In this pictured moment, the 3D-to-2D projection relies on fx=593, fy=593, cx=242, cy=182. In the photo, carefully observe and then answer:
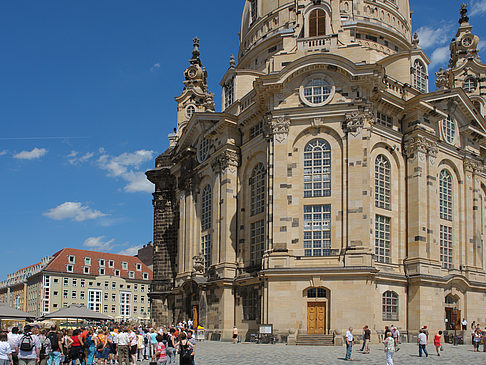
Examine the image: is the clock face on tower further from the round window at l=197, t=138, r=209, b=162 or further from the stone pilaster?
the round window at l=197, t=138, r=209, b=162

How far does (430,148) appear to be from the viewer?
4453cm

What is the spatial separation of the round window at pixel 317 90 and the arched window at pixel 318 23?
6.85 meters

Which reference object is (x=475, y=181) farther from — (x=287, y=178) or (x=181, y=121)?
(x=181, y=121)

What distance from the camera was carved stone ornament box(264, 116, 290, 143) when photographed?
137 ft

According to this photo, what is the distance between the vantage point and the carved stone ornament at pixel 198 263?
50844 mm

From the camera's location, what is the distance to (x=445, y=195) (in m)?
46.6

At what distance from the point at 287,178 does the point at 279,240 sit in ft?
14.4

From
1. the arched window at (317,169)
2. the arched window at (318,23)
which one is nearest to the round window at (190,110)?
the arched window at (318,23)

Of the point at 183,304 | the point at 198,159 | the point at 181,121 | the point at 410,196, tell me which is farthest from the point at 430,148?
the point at 181,121

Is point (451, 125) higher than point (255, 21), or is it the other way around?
point (255, 21)

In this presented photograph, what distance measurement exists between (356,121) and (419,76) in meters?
12.3

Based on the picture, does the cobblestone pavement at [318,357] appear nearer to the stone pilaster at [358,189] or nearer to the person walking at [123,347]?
the person walking at [123,347]

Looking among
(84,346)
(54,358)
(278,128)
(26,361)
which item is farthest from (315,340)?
(26,361)

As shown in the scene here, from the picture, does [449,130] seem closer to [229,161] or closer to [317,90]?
[317,90]
